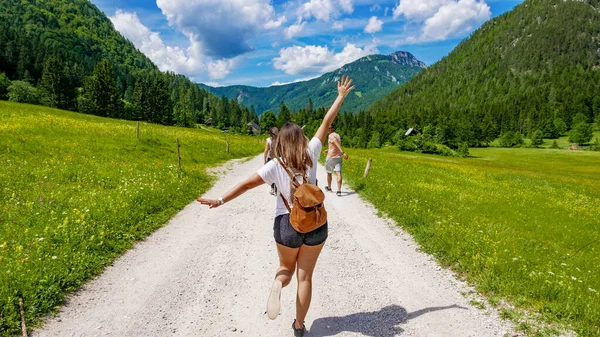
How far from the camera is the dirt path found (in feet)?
17.5

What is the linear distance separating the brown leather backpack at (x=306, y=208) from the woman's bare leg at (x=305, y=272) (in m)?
0.42

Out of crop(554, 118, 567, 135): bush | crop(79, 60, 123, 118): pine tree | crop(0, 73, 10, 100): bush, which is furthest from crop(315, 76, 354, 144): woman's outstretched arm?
crop(554, 118, 567, 135): bush

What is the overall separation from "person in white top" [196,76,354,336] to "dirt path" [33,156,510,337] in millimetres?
1161

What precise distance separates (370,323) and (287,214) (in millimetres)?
2550

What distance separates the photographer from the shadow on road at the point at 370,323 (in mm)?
5266

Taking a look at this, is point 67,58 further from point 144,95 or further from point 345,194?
point 345,194

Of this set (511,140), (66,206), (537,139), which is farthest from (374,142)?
(66,206)

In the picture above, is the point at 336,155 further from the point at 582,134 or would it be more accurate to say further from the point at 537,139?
the point at 582,134

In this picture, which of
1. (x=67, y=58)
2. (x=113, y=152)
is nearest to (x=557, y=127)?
(x=113, y=152)

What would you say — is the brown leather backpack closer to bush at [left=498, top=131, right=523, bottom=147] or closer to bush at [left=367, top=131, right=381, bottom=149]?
bush at [left=367, top=131, right=381, bottom=149]

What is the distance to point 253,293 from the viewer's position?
638cm

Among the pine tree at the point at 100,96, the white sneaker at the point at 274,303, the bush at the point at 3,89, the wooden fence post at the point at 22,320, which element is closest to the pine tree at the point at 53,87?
the pine tree at the point at 100,96

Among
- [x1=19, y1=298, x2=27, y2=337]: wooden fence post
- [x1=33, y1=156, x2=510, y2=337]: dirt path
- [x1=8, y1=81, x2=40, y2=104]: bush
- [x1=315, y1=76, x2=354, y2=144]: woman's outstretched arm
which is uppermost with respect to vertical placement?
[x1=8, y1=81, x2=40, y2=104]: bush

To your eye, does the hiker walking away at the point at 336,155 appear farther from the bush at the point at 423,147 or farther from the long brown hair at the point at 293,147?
the bush at the point at 423,147
